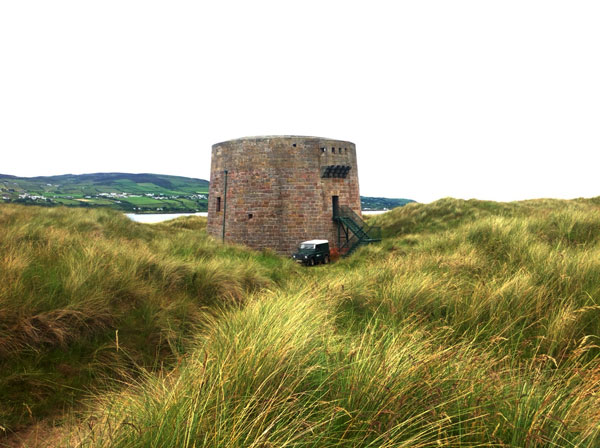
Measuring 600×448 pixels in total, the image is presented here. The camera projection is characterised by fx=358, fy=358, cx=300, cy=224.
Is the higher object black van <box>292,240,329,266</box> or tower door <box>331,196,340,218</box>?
tower door <box>331,196,340,218</box>

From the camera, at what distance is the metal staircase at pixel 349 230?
19641mm

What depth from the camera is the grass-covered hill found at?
68.4 inches

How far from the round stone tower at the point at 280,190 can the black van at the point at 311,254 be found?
6.02ft

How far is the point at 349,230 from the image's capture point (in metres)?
20.9

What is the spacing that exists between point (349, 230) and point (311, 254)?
489 cm

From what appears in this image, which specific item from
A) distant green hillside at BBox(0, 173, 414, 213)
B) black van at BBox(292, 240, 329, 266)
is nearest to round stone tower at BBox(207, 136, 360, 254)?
black van at BBox(292, 240, 329, 266)

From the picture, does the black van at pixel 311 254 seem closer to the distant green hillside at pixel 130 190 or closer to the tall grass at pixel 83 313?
the tall grass at pixel 83 313

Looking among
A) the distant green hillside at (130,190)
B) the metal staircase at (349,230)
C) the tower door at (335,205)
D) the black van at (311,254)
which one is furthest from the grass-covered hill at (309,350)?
the distant green hillside at (130,190)

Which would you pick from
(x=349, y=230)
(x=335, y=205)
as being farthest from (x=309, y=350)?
(x=349, y=230)

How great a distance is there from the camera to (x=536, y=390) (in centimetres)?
198

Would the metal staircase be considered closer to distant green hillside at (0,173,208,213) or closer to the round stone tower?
the round stone tower

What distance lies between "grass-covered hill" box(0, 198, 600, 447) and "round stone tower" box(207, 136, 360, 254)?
35.7 feet

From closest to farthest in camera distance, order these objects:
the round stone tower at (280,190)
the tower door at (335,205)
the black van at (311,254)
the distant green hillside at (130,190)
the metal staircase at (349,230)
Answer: the black van at (311,254) < the round stone tower at (280,190) < the metal staircase at (349,230) < the tower door at (335,205) < the distant green hillside at (130,190)

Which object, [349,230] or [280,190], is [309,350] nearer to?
[280,190]
